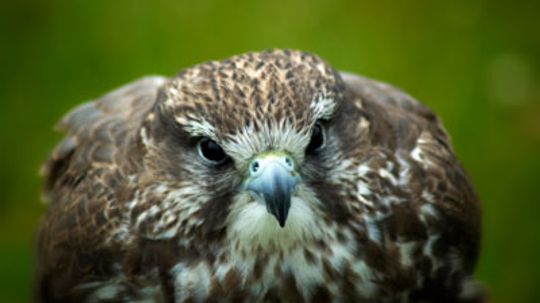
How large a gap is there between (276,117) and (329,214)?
1.55 feet

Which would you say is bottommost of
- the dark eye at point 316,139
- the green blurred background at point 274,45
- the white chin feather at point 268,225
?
the white chin feather at point 268,225

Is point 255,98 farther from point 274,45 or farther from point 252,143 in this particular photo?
point 274,45

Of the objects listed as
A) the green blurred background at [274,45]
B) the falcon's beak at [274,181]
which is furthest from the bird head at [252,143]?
the green blurred background at [274,45]

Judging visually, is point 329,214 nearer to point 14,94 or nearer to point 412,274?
point 412,274

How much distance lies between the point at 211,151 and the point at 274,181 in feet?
1.22

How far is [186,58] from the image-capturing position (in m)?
7.74

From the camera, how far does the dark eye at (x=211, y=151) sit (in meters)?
4.44

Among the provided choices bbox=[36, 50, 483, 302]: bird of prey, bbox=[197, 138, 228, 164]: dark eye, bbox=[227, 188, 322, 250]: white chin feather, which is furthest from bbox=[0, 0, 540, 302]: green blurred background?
bbox=[197, 138, 228, 164]: dark eye

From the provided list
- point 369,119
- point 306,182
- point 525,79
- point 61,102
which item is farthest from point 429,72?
point 306,182

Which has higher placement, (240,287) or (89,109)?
(89,109)

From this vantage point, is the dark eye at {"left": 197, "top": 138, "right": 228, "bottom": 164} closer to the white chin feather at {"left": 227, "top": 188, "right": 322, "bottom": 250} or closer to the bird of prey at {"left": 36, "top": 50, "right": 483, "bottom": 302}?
the bird of prey at {"left": 36, "top": 50, "right": 483, "bottom": 302}

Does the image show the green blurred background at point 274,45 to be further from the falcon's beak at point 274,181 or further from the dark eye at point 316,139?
the falcon's beak at point 274,181

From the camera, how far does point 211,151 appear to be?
4.46 meters

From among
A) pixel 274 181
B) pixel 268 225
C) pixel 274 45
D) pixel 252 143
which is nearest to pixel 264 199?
pixel 274 181
